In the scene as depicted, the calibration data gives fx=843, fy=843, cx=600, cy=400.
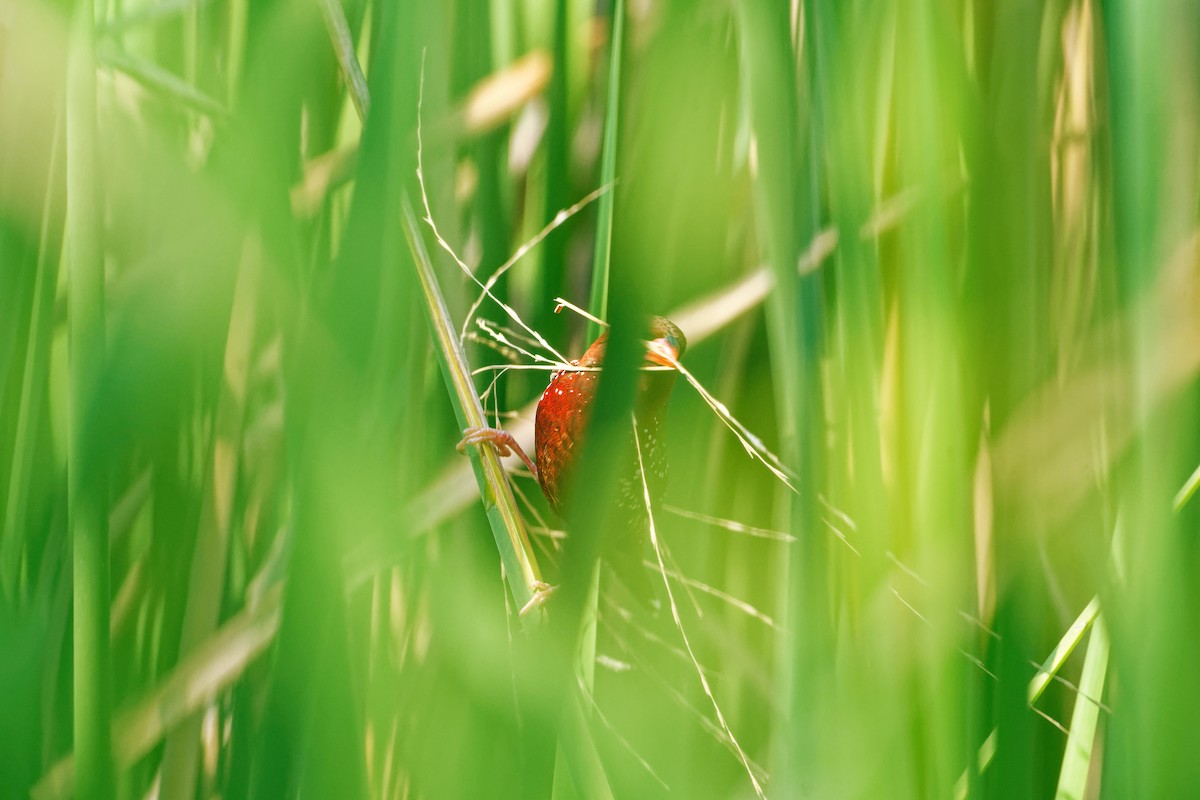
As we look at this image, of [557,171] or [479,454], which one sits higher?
[557,171]

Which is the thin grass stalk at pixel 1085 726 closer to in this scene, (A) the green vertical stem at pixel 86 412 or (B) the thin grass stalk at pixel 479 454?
(B) the thin grass stalk at pixel 479 454

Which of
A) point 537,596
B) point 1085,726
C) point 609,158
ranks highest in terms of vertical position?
point 609,158

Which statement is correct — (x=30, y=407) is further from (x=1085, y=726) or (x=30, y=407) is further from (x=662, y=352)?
(x=1085, y=726)

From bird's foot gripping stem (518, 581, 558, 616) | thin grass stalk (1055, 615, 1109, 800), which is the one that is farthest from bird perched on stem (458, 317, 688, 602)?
thin grass stalk (1055, 615, 1109, 800)

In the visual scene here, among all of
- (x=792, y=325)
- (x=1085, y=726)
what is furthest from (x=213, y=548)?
(x=1085, y=726)

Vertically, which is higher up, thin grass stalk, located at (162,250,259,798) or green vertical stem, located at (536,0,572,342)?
green vertical stem, located at (536,0,572,342)

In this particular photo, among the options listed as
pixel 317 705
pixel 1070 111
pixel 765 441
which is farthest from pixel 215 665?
pixel 1070 111

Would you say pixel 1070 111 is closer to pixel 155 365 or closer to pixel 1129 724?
pixel 1129 724

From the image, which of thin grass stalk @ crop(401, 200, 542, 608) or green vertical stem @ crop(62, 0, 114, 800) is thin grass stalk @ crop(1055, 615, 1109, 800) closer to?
thin grass stalk @ crop(401, 200, 542, 608)
